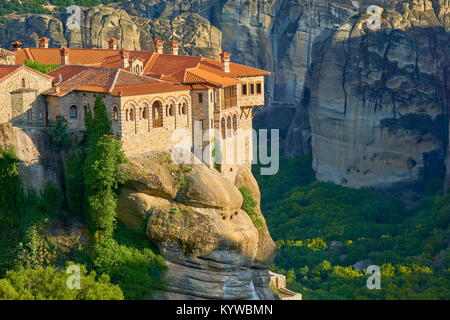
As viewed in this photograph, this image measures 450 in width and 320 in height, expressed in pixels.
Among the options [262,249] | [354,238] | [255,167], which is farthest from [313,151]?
[262,249]

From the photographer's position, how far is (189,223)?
235 feet

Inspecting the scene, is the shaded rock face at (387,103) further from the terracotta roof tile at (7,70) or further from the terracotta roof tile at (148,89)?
the terracotta roof tile at (7,70)

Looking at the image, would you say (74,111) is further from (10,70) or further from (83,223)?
(83,223)

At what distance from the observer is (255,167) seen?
385 ft

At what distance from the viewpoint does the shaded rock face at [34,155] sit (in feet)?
231

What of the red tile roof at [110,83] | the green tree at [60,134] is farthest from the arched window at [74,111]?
the red tile roof at [110,83]

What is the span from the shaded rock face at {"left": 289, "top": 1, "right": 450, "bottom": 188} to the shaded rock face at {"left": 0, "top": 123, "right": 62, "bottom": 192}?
43.1m

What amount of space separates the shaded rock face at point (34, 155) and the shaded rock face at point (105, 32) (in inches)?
1653

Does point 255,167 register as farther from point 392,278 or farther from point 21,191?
point 21,191

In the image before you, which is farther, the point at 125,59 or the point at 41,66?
the point at 125,59

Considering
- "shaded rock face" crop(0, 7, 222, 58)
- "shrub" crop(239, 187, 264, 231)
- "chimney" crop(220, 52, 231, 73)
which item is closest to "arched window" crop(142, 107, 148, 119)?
"chimney" crop(220, 52, 231, 73)

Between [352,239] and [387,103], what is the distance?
14020 mm

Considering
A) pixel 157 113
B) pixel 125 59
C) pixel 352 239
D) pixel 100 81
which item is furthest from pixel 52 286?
pixel 352 239

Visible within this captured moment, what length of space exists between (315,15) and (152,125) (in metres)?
61.5
